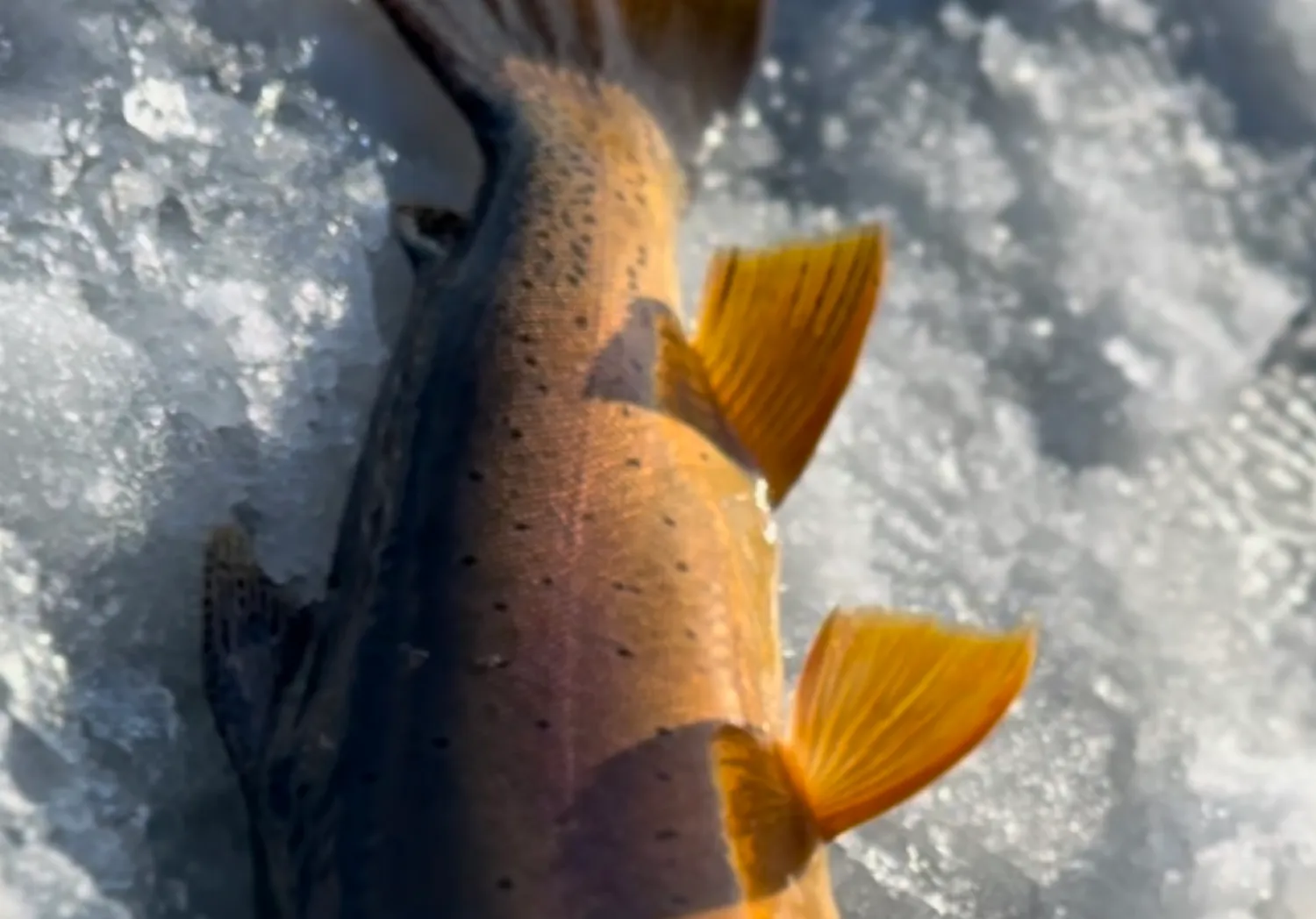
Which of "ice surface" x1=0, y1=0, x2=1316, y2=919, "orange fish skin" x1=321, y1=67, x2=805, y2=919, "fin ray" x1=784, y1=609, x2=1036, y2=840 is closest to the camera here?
"orange fish skin" x1=321, y1=67, x2=805, y2=919

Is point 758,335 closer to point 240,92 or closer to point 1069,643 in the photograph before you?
point 1069,643

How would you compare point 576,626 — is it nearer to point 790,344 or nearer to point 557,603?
point 557,603

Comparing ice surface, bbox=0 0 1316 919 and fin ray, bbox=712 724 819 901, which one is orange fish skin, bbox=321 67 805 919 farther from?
ice surface, bbox=0 0 1316 919

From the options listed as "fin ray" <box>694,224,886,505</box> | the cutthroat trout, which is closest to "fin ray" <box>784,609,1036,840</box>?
the cutthroat trout

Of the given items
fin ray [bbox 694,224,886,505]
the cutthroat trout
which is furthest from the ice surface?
fin ray [bbox 694,224,886,505]

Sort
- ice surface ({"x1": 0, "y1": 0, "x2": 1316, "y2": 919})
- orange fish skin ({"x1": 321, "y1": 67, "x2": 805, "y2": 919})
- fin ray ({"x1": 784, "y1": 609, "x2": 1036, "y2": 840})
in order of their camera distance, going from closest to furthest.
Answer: orange fish skin ({"x1": 321, "y1": 67, "x2": 805, "y2": 919}) → fin ray ({"x1": 784, "y1": 609, "x2": 1036, "y2": 840}) → ice surface ({"x1": 0, "y1": 0, "x2": 1316, "y2": 919})

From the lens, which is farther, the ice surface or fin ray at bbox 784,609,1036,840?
the ice surface

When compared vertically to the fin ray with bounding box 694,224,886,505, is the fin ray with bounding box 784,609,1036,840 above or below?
below

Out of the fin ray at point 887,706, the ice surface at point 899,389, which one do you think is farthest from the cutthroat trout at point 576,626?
the ice surface at point 899,389
